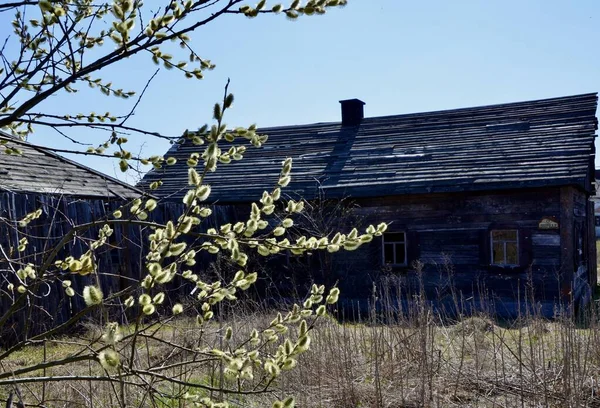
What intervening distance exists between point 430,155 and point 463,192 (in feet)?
5.49

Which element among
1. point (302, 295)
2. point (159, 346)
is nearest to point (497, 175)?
point (302, 295)

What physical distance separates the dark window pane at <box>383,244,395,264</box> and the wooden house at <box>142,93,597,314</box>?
2 cm

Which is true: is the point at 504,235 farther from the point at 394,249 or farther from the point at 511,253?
the point at 394,249

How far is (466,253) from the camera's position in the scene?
41.4ft

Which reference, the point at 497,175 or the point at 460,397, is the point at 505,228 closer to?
the point at 497,175

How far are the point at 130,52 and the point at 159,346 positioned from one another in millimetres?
6033

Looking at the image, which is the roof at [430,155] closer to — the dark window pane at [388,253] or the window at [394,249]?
the window at [394,249]

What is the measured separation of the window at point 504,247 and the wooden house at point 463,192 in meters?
0.02

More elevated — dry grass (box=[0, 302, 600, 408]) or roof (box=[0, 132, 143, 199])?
roof (box=[0, 132, 143, 199])

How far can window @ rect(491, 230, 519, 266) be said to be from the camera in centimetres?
1240

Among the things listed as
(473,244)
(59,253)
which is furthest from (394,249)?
(59,253)

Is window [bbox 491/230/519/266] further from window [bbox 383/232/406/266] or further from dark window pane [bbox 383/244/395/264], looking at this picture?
dark window pane [bbox 383/244/395/264]

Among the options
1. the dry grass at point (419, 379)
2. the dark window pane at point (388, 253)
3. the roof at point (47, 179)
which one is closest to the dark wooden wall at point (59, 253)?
the roof at point (47, 179)

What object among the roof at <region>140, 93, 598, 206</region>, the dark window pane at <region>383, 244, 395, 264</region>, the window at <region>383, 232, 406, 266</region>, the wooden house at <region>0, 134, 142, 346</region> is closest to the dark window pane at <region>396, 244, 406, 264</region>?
the window at <region>383, 232, 406, 266</region>
